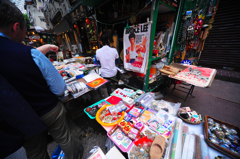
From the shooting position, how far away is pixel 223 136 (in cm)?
113

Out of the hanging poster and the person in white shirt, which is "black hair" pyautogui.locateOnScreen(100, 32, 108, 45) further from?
the person in white shirt

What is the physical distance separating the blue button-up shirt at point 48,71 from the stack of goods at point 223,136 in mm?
2321

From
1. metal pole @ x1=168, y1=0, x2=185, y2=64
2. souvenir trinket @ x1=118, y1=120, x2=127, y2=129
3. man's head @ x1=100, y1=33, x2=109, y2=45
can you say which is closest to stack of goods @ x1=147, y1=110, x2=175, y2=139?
souvenir trinket @ x1=118, y1=120, x2=127, y2=129

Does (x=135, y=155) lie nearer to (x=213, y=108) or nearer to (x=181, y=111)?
(x=181, y=111)

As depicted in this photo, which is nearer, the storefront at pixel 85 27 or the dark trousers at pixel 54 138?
the dark trousers at pixel 54 138

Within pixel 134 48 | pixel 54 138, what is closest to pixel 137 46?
pixel 134 48

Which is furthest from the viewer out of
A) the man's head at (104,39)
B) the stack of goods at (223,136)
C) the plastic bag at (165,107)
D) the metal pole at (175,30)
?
the metal pole at (175,30)

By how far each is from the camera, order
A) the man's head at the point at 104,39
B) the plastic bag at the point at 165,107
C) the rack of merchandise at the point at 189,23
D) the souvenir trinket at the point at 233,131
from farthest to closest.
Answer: the rack of merchandise at the point at 189,23, the man's head at the point at 104,39, the plastic bag at the point at 165,107, the souvenir trinket at the point at 233,131

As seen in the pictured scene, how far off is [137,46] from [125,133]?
227 centimetres

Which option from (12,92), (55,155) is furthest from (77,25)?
(55,155)

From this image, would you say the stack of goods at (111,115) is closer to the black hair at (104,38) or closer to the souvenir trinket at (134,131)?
the souvenir trinket at (134,131)

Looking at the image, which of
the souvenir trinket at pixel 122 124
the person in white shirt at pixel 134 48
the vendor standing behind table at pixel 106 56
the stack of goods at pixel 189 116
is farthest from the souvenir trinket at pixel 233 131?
the vendor standing behind table at pixel 106 56

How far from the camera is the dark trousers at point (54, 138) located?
3.71 feet

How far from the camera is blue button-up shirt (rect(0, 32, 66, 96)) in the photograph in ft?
3.02
